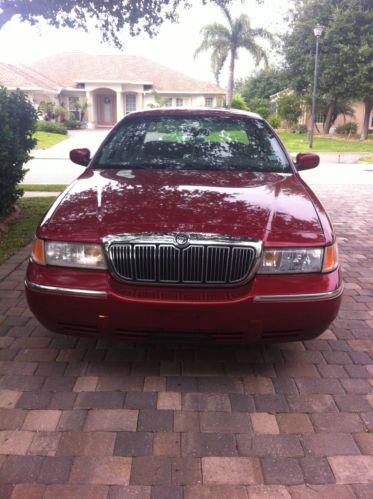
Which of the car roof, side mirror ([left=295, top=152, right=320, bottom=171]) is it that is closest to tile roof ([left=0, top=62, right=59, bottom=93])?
the car roof

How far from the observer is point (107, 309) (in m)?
2.50

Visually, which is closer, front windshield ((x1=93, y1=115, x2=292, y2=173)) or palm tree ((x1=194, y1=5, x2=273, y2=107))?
front windshield ((x1=93, y1=115, x2=292, y2=173))

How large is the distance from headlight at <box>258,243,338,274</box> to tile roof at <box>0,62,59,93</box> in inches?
1303

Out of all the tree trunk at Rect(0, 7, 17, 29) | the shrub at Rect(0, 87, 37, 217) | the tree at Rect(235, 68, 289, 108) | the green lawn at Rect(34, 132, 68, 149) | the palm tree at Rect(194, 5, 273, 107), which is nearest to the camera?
the shrub at Rect(0, 87, 37, 217)

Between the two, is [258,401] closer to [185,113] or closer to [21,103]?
[185,113]

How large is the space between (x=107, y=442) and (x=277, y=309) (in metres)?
1.13

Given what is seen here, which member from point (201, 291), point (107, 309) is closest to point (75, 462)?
point (107, 309)

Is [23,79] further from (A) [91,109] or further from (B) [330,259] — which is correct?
(B) [330,259]

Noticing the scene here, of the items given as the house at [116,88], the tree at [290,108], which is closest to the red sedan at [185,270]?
the tree at [290,108]

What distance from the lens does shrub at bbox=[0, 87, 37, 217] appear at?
19.1 ft

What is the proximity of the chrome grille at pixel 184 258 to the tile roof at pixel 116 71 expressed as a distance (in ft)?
128

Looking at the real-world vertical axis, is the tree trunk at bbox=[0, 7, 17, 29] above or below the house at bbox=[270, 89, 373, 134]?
above

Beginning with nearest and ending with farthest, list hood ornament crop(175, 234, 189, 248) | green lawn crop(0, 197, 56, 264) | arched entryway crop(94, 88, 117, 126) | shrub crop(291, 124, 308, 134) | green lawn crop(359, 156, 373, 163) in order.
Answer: hood ornament crop(175, 234, 189, 248) < green lawn crop(0, 197, 56, 264) < green lawn crop(359, 156, 373, 163) < shrub crop(291, 124, 308, 134) < arched entryway crop(94, 88, 117, 126)

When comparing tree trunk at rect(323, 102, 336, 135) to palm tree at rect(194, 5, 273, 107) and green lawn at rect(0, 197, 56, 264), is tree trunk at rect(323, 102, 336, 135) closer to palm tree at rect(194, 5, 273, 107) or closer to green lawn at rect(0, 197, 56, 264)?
palm tree at rect(194, 5, 273, 107)
